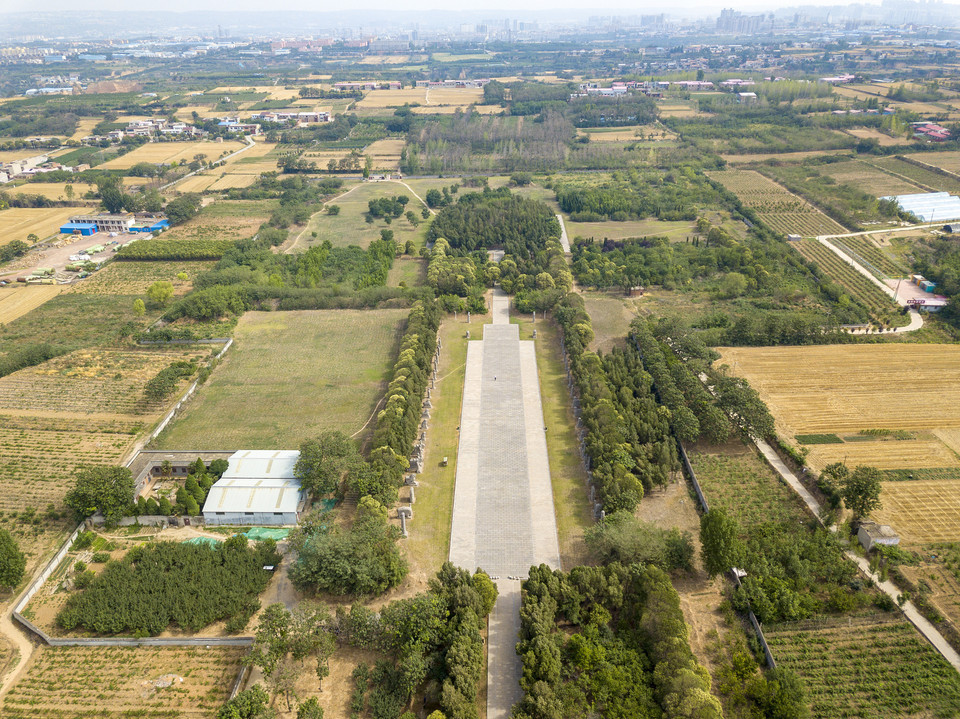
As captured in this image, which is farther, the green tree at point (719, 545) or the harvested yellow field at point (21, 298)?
the harvested yellow field at point (21, 298)

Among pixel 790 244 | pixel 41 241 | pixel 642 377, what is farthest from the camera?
pixel 41 241

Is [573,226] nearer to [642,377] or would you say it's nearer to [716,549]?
[642,377]

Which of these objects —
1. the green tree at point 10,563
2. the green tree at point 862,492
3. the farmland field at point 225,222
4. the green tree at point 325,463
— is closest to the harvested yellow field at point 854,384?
the green tree at point 862,492

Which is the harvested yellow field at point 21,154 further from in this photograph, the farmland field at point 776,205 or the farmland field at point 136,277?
the farmland field at point 776,205

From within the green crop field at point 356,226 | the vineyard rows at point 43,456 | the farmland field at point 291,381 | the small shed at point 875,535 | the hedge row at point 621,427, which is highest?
the hedge row at point 621,427

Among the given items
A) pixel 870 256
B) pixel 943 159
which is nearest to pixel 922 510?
pixel 870 256

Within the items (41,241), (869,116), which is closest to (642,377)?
(41,241)
